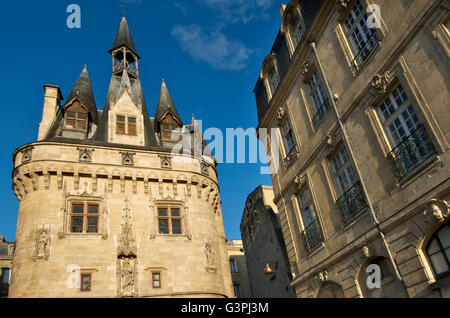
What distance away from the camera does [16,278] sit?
39.2 feet

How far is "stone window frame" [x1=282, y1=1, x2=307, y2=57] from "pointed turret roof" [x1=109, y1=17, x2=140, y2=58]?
47.6 ft

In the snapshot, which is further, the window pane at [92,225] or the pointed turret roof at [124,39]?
the pointed turret roof at [124,39]

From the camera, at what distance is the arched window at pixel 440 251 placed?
6227 millimetres

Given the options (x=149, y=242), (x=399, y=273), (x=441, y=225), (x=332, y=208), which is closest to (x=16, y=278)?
(x=149, y=242)

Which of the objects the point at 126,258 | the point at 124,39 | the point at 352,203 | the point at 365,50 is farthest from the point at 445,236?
the point at 124,39

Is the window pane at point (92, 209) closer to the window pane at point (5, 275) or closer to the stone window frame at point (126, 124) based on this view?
the stone window frame at point (126, 124)

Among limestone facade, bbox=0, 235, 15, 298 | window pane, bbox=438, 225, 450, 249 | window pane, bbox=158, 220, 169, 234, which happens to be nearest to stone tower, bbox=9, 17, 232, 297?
window pane, bbox=158, 220, 169, 234

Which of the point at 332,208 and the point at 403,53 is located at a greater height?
the point at 403,53

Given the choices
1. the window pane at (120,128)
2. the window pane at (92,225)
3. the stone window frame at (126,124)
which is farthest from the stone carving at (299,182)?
the window pane at (120,128)

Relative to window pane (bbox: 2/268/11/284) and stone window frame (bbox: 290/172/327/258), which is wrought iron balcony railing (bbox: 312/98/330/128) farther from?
window pane (bbox: 2/268/11/284)

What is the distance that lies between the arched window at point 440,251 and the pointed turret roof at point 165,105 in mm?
15116
